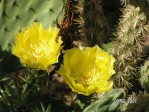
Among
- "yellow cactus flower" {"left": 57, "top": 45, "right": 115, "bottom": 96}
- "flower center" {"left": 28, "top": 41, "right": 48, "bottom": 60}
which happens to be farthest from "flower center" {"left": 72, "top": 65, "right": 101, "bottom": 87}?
"flower center" {"left": 28, "top": 41, "right": 48, "bottom": 60}

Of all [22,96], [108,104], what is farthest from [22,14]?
[108,104]

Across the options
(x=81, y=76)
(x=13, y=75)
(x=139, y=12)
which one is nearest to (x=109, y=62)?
(x=81, y=76)

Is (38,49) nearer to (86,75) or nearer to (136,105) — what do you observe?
(86,75)

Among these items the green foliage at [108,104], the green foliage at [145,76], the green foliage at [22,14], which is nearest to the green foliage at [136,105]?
the green foliage at [145,76]

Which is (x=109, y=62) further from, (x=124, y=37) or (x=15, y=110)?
(x=124, y=37)

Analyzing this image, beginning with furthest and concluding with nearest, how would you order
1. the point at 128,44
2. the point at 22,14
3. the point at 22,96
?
the point at 128,44 < the point at 22,14 < the point at 22,96
